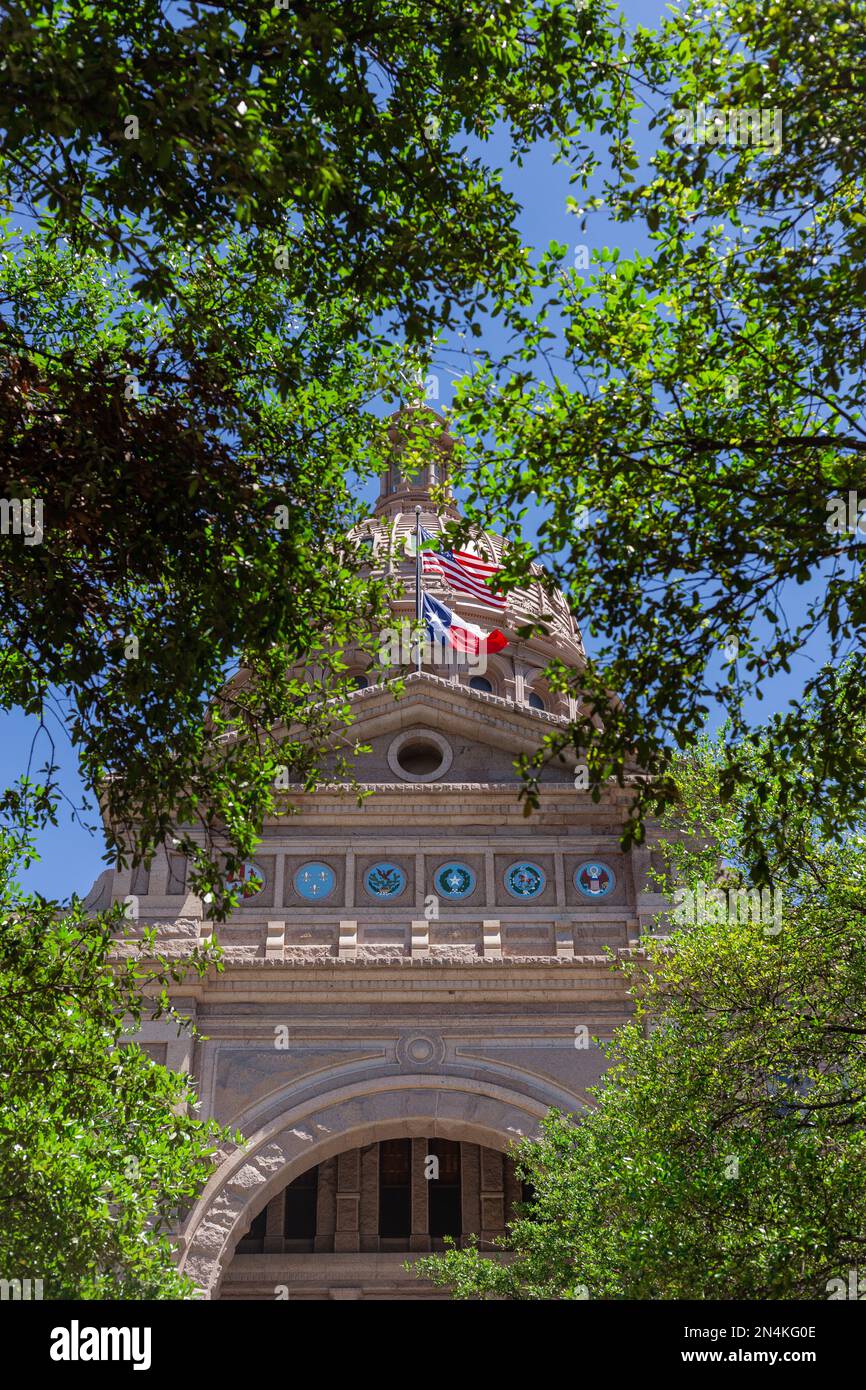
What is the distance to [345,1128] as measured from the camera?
2238 centimetres

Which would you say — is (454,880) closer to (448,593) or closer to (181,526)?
(181,526)

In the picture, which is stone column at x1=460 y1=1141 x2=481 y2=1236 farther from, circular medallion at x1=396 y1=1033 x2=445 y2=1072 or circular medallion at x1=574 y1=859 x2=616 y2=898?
circular medallion at x1=574 y1=859 x2=616 y2=898

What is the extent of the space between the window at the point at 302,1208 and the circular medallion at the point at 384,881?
7.84m

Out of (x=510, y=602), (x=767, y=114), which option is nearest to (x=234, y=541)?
(x=767, y=114)

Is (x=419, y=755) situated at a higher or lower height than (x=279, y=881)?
higher

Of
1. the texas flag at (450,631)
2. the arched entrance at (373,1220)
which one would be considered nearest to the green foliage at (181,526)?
the arched entrance at (373,1220)

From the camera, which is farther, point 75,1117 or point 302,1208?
point 302,1208

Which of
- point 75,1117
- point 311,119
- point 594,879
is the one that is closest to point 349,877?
point 594,879

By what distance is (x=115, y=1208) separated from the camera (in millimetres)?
19094

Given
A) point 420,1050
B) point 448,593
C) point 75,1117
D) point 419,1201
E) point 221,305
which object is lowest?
point 419,1201

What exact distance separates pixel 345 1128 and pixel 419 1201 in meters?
7.56

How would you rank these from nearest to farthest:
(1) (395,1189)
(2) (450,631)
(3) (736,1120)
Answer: (3) (736,1120)
(1) (395,1189)
(2) (450,631)

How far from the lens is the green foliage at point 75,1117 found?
12.0 meters
